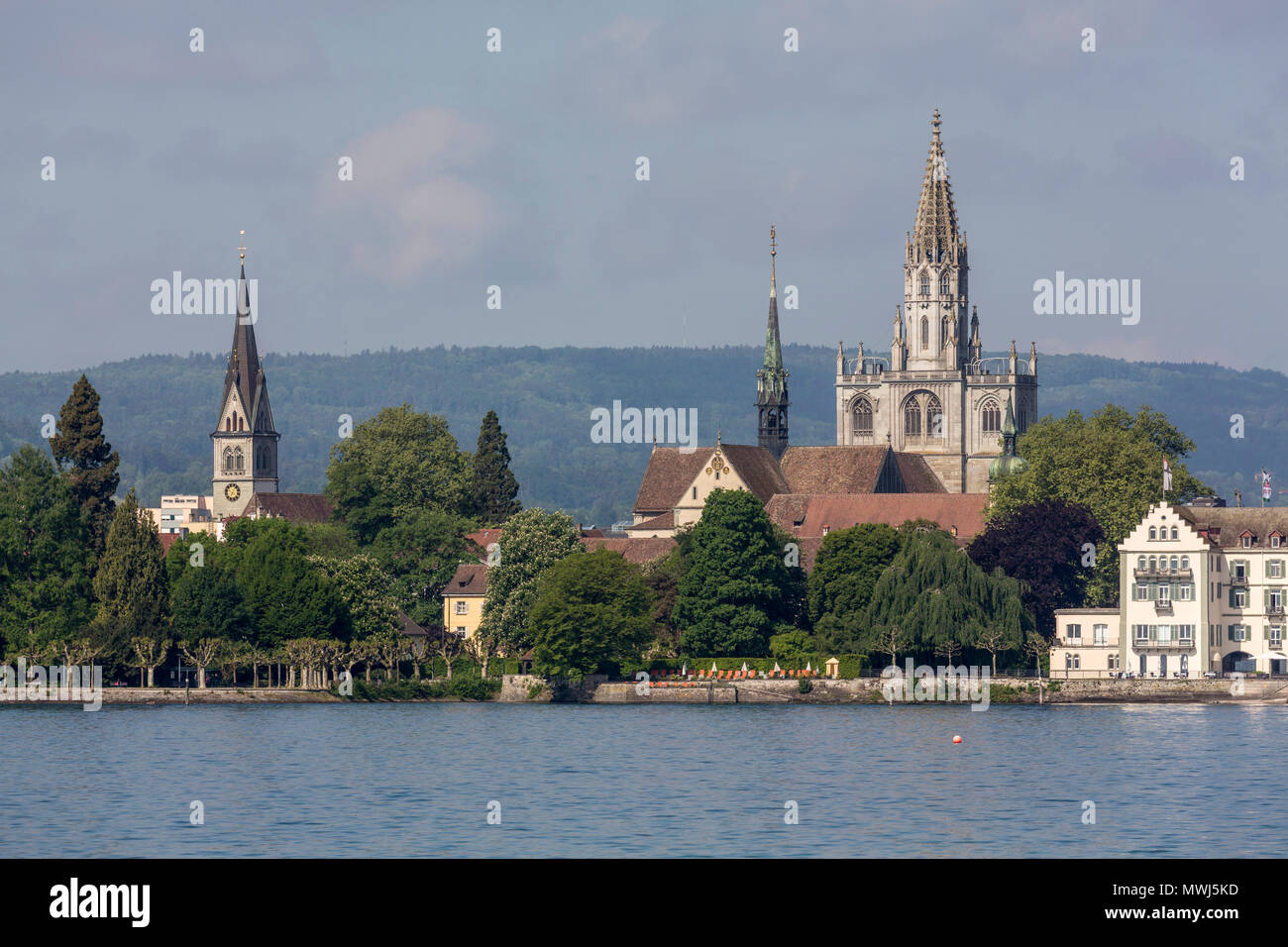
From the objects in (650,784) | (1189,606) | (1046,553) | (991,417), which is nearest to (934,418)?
(991,417)

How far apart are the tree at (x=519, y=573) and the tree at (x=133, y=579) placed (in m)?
15.1

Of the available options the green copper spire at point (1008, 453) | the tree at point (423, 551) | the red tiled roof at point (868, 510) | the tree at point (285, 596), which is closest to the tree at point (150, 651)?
the tree at point (285, 596)

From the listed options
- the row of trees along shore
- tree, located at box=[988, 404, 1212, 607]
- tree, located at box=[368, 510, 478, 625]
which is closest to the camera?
the row of trees along shore

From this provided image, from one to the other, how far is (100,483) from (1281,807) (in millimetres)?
70346

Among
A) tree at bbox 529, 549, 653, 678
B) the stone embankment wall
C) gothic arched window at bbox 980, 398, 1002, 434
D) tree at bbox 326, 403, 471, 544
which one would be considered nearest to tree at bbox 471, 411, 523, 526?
tree at bbox 326, 403, 471, 544

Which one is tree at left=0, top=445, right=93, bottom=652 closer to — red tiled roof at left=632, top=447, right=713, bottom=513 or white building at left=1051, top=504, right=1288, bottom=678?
white building at left=1051, top=504, right=1288, bottom=678

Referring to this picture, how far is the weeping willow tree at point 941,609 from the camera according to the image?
→ 326 feet

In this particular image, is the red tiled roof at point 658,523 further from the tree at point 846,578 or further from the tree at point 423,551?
the tree at point 846,578

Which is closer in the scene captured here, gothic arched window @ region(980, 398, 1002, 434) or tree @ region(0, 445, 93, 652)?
tree @ region(0, 445, 93, 652)

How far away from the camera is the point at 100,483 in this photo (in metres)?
110

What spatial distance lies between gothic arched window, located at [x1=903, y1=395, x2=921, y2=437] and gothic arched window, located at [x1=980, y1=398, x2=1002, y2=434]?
5.51 m

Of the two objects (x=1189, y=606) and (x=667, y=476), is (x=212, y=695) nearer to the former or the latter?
(x=1189, y=606)

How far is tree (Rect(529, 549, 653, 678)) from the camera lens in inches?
3907

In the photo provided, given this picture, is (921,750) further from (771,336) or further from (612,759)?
(771,336)
